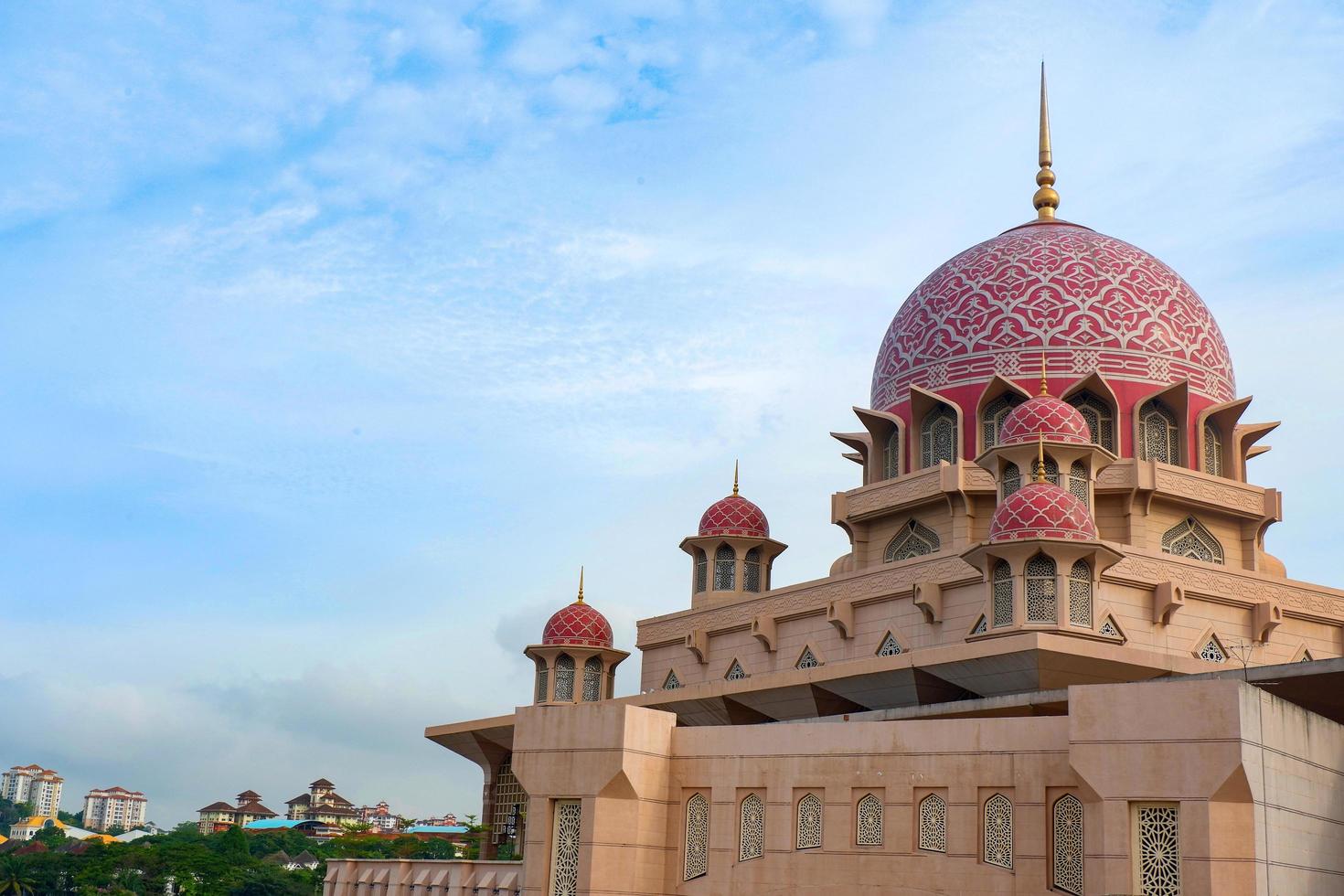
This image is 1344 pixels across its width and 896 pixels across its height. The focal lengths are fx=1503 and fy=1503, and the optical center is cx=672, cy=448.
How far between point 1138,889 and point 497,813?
18.6m

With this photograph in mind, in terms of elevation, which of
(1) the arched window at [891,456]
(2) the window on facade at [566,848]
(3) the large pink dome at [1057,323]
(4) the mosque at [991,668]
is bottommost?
(2) the window on facade at [566,848]

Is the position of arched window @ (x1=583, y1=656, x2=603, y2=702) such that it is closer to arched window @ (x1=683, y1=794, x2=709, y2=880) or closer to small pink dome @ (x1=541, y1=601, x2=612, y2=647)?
small pink dome @ (x1=541, y1=601, x2=612, y2=647)

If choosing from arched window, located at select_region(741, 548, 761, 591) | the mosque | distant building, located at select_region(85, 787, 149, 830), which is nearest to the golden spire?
the mosque

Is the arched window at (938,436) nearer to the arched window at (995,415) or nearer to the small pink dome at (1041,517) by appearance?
the arched window at (995,415)

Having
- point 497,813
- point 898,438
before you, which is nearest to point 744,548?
point 898,438

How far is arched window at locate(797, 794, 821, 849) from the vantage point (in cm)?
1438

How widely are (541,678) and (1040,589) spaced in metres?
11.9

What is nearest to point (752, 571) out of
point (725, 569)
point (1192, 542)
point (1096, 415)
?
point (725, 569)

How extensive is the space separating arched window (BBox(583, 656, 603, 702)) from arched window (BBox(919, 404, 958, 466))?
751 centimetres

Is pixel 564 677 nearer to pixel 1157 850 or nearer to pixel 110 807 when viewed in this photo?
pixel 1157 850

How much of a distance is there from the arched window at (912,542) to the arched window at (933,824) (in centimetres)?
1094

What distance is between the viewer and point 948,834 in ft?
44.7

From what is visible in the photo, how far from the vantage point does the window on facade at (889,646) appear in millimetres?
23219

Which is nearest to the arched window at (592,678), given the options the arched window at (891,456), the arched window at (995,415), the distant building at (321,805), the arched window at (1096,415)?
the arched window at (891,456)
